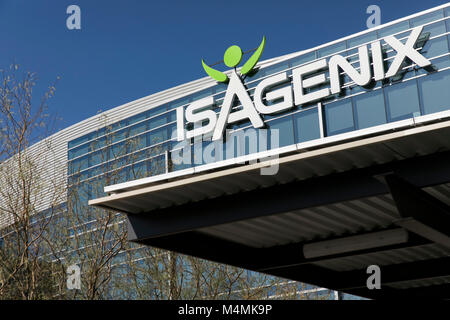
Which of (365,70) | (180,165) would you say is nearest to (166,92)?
(180,165)

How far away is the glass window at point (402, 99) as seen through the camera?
29312 mm

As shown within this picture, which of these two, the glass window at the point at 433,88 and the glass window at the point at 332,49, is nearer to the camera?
the glass window at the point at 433,88

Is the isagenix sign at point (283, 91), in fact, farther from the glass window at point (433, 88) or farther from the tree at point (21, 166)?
the glass window at point (433, 88)

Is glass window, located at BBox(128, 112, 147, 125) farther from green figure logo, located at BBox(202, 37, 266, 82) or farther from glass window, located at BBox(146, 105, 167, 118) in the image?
green figure logo, located at BBox(202, 37, 266, 82)

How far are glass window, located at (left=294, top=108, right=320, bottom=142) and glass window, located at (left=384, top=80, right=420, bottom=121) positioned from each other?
141 inches

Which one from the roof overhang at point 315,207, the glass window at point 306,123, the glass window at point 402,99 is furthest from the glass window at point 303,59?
the roof overhang at point 315,207

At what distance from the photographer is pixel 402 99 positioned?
30.1 m

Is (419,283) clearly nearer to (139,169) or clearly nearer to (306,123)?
(139,169)

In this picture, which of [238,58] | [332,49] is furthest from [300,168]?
[332,49]

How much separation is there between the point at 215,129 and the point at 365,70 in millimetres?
4326

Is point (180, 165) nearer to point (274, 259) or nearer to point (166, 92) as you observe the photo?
point (274, 259)

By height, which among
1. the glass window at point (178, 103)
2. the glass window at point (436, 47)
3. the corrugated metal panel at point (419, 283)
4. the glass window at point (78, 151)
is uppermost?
the glass window at point (178, 103)

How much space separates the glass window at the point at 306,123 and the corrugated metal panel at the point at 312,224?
19.7m

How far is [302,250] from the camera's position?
11.8 meters
